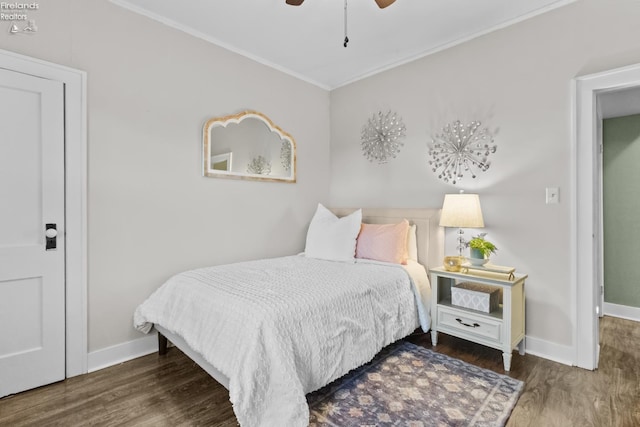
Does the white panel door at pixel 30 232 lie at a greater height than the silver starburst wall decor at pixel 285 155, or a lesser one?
lesser

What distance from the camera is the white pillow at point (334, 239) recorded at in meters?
2.97

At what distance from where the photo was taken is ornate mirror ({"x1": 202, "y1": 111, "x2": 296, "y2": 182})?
2.90m

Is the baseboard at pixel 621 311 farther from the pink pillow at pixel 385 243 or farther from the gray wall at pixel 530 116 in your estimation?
the pink pillow at pixel 385 243

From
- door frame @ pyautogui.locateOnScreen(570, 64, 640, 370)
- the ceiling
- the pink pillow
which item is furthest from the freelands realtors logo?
door frame @ pyautogui.locateOnScreen(570, 64, 640, 370)

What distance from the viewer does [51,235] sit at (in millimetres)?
2080

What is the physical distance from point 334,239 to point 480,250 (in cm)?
124

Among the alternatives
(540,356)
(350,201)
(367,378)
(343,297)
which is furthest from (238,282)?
(540,356)

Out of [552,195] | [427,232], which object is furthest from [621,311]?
[427,232]

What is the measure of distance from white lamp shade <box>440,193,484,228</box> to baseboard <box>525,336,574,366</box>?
0.99m

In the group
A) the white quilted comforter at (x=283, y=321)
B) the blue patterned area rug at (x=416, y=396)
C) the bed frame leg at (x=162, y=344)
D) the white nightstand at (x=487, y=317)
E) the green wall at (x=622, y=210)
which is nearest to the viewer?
the white quilted comforter at (x=283, y=321)

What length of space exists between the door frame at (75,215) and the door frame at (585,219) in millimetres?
3430

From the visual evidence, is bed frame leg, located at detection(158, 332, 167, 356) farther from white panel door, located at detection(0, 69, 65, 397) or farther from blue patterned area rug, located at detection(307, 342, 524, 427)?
blue patterned area rug, located at detection(307, 342, 524, 427)

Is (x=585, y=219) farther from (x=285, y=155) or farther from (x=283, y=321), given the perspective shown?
(x=285, y=155)

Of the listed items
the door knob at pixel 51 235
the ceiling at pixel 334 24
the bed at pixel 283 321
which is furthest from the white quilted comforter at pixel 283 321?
the ceiling at pixel 334 24
